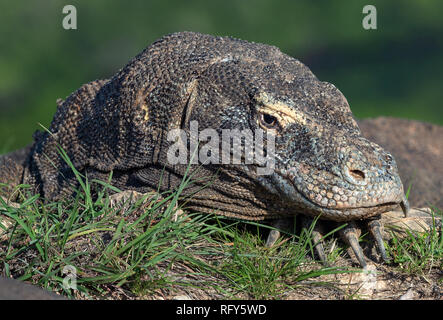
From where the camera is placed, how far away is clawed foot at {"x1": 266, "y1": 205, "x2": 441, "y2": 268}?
445 cm

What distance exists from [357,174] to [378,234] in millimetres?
530

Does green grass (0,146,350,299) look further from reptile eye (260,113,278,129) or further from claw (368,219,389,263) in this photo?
reptile eye (260,113,278,129)

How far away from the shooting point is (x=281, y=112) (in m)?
4.43

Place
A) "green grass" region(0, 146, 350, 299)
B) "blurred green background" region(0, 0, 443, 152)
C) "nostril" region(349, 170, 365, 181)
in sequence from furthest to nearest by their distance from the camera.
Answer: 1. "blurred green background" region(0, 0, 443, 152)
2. "nostril" region(349, 170, 365, 181)
3. "green grass" region(0, 146, 350, 299)

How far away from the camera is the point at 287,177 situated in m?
4.32

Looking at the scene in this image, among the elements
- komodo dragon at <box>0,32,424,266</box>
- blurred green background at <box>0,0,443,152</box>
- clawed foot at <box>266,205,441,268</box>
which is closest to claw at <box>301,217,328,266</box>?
clawed foot at <box>266,205,441,268</box>

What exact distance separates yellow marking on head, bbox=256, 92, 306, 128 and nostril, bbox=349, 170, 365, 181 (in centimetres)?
44

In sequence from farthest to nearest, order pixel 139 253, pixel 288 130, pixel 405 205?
pixel 405 205, pixel 288 130, pixel 139 253

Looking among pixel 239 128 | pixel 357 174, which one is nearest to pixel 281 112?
pixel 239 128

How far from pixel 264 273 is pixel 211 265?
1.12 feet

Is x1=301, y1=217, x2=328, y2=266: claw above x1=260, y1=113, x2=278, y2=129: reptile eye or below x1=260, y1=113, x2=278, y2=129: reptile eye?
below

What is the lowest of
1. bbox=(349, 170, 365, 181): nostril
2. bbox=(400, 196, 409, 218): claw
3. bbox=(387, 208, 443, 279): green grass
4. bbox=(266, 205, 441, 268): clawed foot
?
bbox=(387, 208, 443, 279): green grass

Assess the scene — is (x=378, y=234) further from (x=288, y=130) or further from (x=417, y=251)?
(x=288, y=130)

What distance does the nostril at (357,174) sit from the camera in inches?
165
